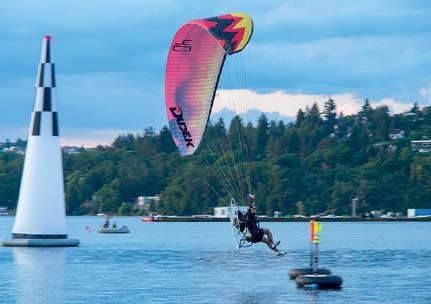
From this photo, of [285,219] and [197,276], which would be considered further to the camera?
[285,219]

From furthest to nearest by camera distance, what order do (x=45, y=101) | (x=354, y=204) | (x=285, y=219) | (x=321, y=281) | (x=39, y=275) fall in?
(x=354, y=204), (x=285, y=219), (x=45, y=101), (x=39, y=275), (x=321, y=281)

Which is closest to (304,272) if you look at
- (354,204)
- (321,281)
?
(321,281)

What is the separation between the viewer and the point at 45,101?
5750 centimetres

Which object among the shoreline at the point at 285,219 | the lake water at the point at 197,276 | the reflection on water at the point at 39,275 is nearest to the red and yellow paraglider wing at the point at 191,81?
the lake water at the point at 197,276

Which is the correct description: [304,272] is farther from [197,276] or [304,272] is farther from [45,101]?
[45,101]

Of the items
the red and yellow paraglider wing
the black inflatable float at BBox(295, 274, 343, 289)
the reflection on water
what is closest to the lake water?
the reflection on water

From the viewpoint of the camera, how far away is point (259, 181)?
189000mm

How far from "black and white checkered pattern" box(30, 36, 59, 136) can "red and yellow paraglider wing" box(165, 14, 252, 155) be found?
13670 mm

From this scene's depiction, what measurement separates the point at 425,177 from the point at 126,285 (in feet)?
509

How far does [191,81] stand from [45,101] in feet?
47.5

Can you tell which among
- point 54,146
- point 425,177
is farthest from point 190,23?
point 425,177

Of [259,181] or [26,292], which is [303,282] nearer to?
[26,292]

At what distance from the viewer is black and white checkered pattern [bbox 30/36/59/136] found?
57.2 m

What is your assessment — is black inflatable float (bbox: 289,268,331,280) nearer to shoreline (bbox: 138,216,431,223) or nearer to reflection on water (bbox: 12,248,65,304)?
reflection on water (bbox: 12,248,65,304)
